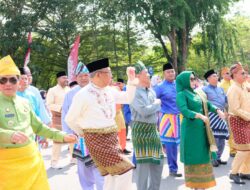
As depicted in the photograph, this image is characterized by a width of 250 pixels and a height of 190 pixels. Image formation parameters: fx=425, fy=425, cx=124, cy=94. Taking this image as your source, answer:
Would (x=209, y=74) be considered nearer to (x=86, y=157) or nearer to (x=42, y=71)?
(x=86, y=157)

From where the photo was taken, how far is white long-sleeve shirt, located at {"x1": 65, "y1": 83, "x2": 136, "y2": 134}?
4852 millimetres

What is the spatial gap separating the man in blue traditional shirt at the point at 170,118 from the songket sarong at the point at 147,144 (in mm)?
1987

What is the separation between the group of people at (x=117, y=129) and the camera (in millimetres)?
4051

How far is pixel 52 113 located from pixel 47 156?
3.82 ft

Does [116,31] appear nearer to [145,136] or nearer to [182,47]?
[182,47]

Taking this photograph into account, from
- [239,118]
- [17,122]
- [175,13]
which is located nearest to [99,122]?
[17,122]

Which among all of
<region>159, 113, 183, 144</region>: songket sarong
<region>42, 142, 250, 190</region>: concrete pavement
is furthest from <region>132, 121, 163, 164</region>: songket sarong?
<region>159, 113, 183, 144</region>: songket sarong

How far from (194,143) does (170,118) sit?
1968mm

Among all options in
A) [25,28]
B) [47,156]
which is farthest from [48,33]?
[47,156]

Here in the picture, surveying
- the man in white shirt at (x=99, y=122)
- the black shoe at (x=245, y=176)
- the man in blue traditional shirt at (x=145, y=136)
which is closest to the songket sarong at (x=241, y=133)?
the black shoe at (x=245, y=176)

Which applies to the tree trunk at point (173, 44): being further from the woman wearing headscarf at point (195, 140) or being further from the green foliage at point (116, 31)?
the woman wearing headscarf at point (195, 140)

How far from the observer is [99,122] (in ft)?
15.9

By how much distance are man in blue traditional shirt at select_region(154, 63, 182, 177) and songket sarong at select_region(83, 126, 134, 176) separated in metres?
3.01

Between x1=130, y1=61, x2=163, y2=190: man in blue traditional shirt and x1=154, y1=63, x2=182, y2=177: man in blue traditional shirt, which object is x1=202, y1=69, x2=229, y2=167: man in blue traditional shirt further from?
x1=130, y1=61, x2=163, y2=190: man in blue traditional shirt
